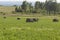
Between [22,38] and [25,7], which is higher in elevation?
[22,38]

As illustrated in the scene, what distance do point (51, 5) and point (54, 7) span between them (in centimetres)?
422

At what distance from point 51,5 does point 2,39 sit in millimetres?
117231

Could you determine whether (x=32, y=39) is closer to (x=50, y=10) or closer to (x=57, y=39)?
(x=57, y=39)

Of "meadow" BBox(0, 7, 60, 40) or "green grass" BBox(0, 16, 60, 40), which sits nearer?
"green grass" BBox(0, 16, 60, 40)

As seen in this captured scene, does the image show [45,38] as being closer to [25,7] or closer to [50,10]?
[50,10]

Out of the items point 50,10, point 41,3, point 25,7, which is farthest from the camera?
point 41,3

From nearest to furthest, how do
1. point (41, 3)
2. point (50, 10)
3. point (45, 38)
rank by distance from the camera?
1. point (45, 38)
2. point (50, 10)
3. point (41, 3)

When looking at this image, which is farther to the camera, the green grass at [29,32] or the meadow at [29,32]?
the meadow at [29,32]

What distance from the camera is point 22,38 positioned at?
17969mm

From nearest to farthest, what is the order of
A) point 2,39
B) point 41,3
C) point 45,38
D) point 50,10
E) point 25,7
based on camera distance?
point 2,39 < point 45,38 < point 50,10 < point 25,7 < point 41,3

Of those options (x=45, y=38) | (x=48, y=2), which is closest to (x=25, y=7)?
(x=48, y=2)

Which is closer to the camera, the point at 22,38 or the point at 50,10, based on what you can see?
the point at 22,38

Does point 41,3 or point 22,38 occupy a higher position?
point 22,38

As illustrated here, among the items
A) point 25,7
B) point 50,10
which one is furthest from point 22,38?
point 25,7
